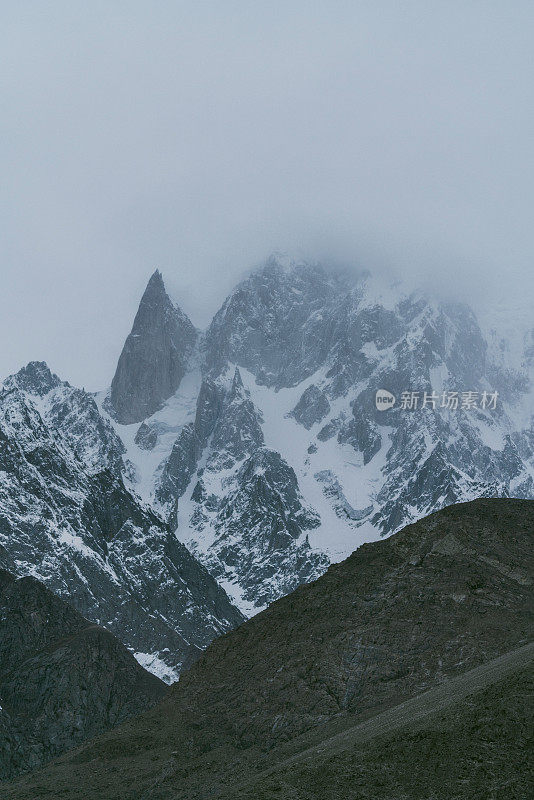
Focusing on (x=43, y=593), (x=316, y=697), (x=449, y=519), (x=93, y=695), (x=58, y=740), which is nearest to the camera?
(x=316, y=697)

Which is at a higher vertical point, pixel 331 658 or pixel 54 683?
pixel 54 683

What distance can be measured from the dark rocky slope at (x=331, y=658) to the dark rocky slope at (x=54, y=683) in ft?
153

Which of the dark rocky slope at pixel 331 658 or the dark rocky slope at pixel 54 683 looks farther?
the dark rocky slope at pixel 54 683

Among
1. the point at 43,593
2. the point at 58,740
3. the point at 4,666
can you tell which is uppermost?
the point at 43,593

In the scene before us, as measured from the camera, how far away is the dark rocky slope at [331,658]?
80688 millimetres

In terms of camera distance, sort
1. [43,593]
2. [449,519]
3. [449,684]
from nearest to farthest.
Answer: [449,684]
[449,519]
[43,593]

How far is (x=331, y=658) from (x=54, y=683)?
73941mm

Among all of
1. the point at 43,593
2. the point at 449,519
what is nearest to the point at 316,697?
the point at 449,519

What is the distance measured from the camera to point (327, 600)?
9475 cm

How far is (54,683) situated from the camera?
5930 inches

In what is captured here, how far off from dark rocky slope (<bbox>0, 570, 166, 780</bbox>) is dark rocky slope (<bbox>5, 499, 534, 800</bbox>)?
46.5 meters

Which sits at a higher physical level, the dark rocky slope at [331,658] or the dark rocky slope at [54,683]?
the dark rocky slope at [54,683]

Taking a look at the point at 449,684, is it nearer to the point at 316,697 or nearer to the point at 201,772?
the point at 316,697

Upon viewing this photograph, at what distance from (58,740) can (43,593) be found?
4113 centimetres
